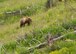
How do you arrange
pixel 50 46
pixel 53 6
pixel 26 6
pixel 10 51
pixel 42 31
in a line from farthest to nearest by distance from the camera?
pixel 26 6 < pixel 53 6 < pixel 42 31 < pixel 10 51 < pixel 50 46

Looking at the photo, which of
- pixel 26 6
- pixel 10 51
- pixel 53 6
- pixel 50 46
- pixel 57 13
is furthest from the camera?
pixel 26 6

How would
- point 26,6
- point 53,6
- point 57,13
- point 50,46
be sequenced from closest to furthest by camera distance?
1. point 50,46
2. point 57,13
3. point 53,6
4. point 26,6

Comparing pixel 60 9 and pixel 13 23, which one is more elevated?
pixel 60 9

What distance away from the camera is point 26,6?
1739 centimetres

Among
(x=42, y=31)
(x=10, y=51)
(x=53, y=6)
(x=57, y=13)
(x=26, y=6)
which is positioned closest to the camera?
(x=10, y=51)

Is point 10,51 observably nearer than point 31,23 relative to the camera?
Yes

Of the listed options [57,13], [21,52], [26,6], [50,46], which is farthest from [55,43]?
[26,6]

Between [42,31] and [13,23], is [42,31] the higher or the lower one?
the higher one

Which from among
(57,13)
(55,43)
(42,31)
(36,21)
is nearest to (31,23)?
(36,21)

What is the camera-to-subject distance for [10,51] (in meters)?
9.95

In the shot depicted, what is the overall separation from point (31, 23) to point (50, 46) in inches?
209

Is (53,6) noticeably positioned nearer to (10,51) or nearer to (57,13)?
(57,13)

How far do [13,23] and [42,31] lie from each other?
17.4 ft

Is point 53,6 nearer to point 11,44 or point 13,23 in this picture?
point 13,23
